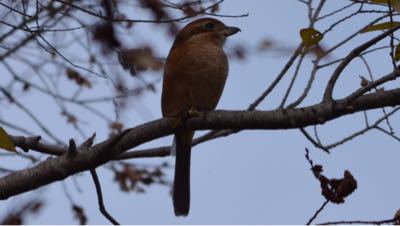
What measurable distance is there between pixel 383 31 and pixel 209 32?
2101 millimetres

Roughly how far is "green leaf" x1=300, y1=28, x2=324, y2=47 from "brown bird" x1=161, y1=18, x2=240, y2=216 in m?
1.47

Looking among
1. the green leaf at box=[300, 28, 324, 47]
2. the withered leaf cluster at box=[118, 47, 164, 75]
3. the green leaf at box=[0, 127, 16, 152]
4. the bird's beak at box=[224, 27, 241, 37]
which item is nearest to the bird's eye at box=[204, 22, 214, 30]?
the bird's beak at box=[224, 27, 241, 37]

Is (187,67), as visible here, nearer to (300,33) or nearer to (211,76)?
(211,76)

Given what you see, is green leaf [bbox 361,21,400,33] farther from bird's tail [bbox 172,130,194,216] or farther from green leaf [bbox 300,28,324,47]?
bird's tail [bbox 172,130,194,216]

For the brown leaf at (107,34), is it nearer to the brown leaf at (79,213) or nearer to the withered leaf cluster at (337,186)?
the withered leaf cluster at (337,186)

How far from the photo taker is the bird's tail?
4695 millimetres

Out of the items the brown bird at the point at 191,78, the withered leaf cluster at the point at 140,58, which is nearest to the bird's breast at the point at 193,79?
the brown bird at the point at 191,78

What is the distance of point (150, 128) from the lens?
3.09 metres

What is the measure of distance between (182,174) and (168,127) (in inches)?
71.8

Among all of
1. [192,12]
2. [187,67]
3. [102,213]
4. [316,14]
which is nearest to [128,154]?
[187,67]

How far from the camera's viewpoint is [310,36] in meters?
2.78

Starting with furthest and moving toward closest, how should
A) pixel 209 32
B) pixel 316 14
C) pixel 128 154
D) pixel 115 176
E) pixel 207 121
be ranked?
pixel 115 176, pixel 209 32, pixel 128 154, pixel 316 14, pixel 207 121

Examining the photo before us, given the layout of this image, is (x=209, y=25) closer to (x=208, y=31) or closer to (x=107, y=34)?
(x=208, y=31)

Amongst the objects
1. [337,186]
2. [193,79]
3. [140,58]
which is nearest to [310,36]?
[337,186]
